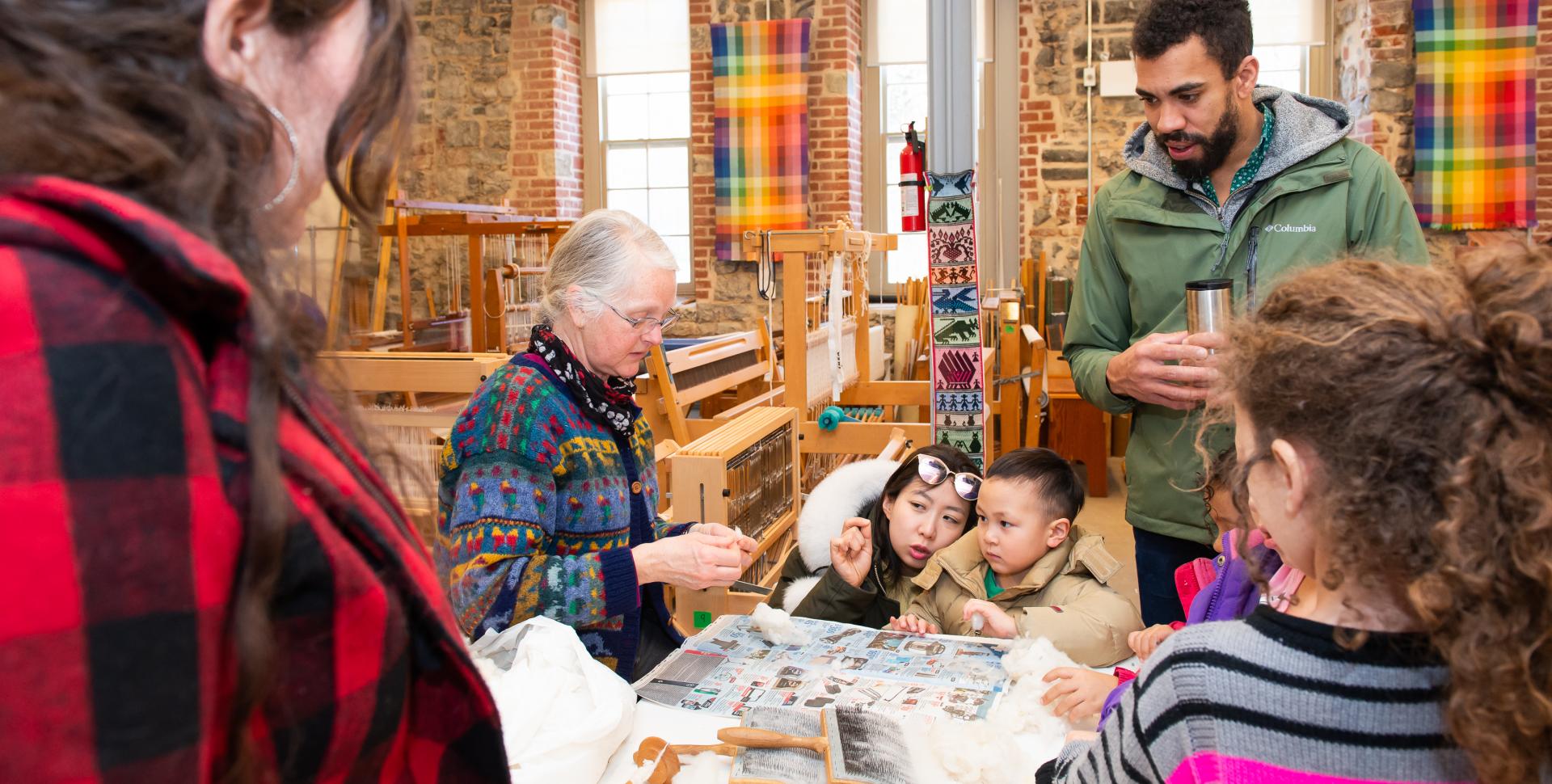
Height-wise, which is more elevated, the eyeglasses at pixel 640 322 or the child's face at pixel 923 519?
the eyeglasses at pixel 640 322

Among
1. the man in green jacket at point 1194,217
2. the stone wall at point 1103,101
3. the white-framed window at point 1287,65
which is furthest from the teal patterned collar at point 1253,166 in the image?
the white-framed window at point 1287,65

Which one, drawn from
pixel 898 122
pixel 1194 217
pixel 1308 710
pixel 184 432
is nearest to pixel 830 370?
pixel 1194 217

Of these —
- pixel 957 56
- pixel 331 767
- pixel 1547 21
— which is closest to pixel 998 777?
pixel 331 767

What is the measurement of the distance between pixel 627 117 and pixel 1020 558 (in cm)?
701

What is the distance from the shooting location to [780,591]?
278 centimetres

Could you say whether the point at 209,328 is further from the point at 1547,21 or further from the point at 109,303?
the point at 1547,21

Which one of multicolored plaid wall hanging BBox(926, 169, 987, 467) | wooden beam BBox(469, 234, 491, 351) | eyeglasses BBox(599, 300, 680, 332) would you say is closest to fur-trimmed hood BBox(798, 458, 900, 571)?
multicolored plaid wall hanging BBox(926, 169, 987, 467)

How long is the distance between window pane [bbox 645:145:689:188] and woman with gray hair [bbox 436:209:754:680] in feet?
21.6

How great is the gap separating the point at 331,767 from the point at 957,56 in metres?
2.49

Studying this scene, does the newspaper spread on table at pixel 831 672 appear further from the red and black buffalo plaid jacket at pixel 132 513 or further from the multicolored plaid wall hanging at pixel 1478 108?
the multicolored plaid wall hanging at pixel 1478 108

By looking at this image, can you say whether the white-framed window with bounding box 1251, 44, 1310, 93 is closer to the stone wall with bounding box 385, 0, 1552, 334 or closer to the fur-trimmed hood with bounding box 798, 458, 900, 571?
the stone wall with bounding box 385, 0, 1552, 334

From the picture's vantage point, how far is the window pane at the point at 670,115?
865cm

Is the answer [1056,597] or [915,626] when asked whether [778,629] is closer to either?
[915,626]

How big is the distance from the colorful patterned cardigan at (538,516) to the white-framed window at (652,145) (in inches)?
261
